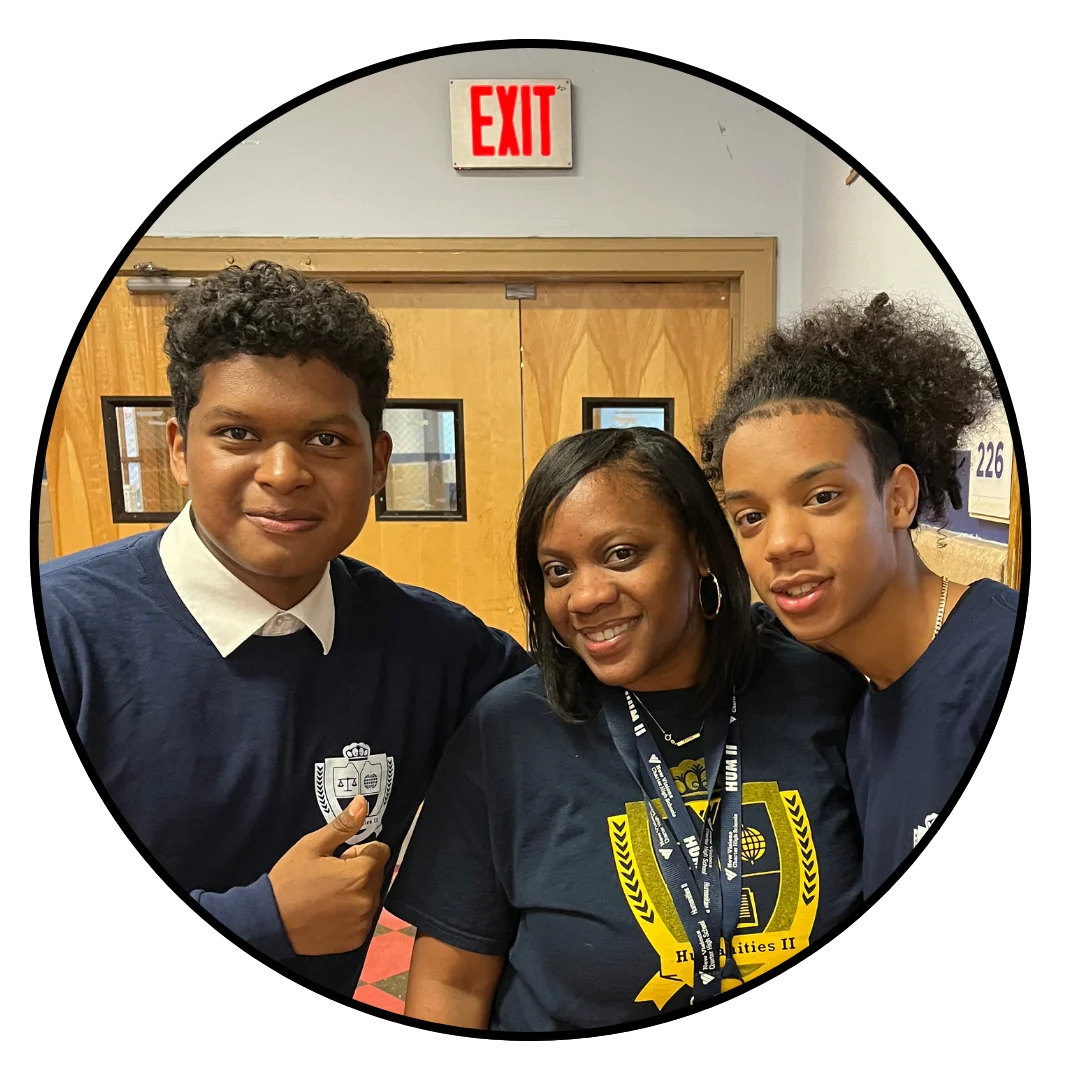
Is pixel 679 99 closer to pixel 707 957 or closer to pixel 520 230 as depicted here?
pixel 520 230

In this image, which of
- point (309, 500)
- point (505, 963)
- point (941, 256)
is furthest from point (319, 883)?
point (941, 256)

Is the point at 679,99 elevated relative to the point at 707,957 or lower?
elevated

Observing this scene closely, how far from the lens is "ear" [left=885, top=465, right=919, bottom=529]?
0.64m

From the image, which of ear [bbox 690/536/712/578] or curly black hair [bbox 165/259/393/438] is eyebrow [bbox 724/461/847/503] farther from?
curly black hair [bbox 165/259/393/438]

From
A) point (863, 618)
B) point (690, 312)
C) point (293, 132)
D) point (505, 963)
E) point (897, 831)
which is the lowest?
point (505, 963)

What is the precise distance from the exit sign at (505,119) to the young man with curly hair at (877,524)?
25cm

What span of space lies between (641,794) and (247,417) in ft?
1.40

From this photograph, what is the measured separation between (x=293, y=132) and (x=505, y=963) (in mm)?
712

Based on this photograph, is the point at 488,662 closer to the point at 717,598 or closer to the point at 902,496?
the point at 717,598

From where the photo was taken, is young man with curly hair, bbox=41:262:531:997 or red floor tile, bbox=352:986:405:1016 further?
red floor tile, bbox=352:986:405:1016

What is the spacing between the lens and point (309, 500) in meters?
0.61

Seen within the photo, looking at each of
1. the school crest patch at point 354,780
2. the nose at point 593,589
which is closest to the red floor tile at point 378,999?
the school crest patch at point 354,780

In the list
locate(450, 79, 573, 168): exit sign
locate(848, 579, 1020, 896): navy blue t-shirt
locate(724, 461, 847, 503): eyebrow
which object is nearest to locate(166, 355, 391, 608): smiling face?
locate(450, 79, 573, 168): exit sign

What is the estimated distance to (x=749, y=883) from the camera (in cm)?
67
